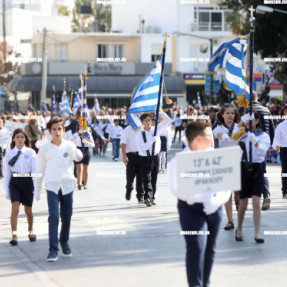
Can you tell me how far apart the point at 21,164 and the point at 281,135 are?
597 centimetres

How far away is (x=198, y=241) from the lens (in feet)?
21.1

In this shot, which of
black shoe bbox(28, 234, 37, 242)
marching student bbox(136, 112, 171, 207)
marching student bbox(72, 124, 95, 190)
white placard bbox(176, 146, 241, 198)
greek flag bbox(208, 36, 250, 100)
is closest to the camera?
white placard bbox(176, 146, 241, 198)

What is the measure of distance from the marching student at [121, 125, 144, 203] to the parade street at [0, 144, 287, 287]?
61 cm

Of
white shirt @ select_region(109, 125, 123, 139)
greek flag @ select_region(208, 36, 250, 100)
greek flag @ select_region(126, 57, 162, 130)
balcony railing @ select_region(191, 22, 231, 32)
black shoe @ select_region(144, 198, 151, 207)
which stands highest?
balcony railing @ select_region(191, 22, 231, 32)

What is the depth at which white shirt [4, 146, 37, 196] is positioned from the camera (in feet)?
33.9

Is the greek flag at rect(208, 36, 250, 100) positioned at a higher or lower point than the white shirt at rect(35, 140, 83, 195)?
higher

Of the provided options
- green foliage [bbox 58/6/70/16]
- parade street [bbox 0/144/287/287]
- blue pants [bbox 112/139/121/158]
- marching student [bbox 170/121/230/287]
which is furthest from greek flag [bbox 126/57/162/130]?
green foliage [bbox 58/6/70/16]

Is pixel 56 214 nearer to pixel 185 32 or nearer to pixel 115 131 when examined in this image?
pixel 115 131

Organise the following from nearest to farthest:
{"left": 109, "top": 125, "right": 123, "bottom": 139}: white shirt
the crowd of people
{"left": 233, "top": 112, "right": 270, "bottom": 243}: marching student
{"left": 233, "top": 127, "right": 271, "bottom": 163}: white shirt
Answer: the crowd of people
{"left": 233, "top": 112, "right": 270, "bottom": 243}: marching student
{"left": 233, "top": 127, "right": 271, "bottom": 163}: white shirt
{"left": 109, "top": 125, "right": 123, "bottom": 139}: white shirt

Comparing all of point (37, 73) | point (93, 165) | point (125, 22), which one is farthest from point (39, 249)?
point (125, 22)

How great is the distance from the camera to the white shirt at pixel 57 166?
9125 millimetres

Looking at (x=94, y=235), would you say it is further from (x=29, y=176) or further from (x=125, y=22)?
(x=125, y=22)

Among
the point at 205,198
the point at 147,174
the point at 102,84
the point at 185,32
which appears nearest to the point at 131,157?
the point at 147,174

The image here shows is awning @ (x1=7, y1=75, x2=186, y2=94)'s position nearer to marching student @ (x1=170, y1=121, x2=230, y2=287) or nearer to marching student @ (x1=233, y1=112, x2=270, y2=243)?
marching student @ (x1=233, y1=112, x2=270, y2=243)
